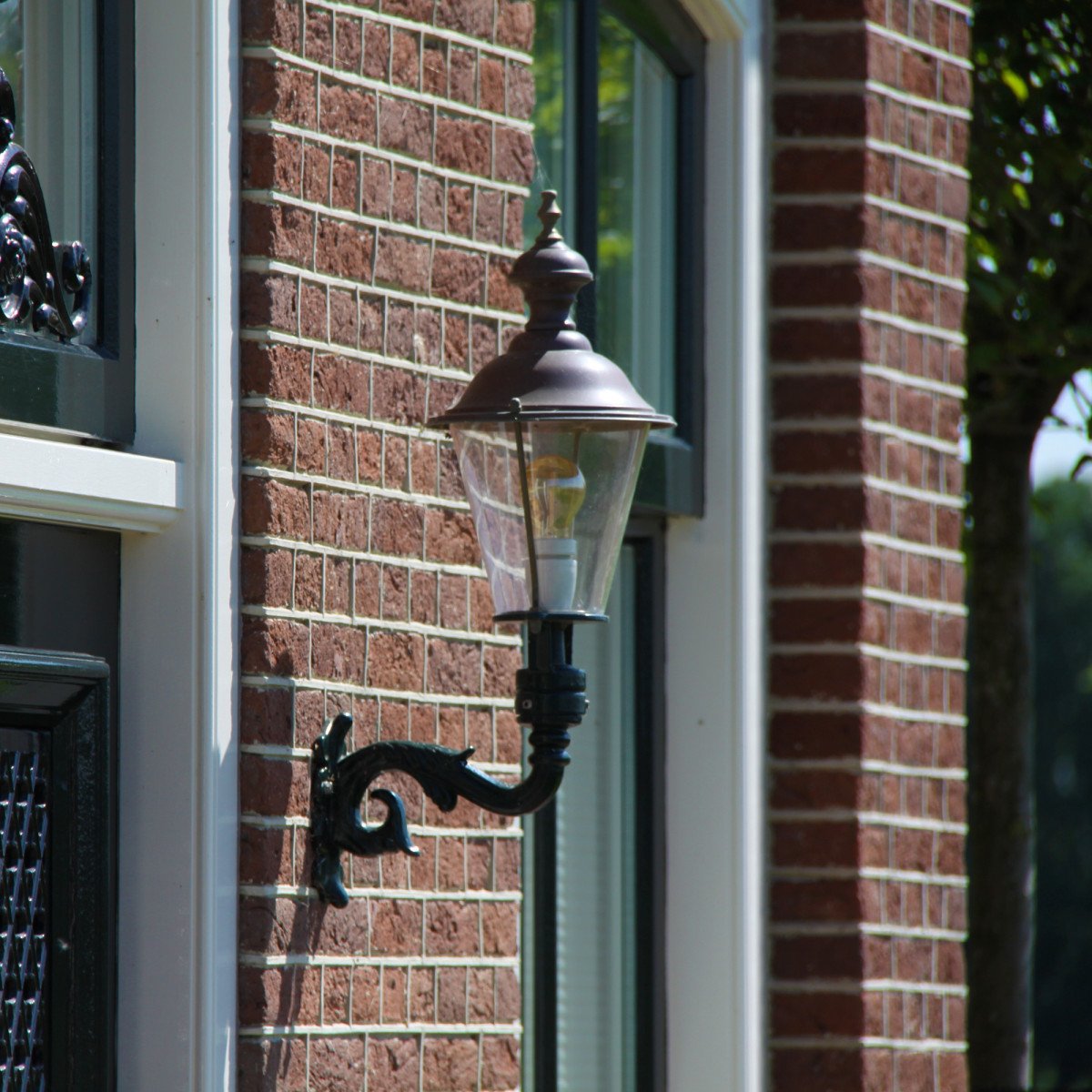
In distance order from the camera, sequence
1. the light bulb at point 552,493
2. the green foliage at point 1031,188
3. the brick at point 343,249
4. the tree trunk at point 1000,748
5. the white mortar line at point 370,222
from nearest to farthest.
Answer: the light bulb at point 552,493 → the white mortar line at point 370,222 → the brick at point 343,249 → the green foliage at point 1031,188 → the tree trunk at point 1000,748

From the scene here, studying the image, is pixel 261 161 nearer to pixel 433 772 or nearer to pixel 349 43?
pixel 349 43

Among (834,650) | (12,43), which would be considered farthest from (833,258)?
(12,43)

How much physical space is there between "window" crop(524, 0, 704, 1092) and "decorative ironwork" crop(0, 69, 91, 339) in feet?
4.50

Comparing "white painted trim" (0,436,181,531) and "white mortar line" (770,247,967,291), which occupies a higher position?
"white mortar line" (770,247,967,291)

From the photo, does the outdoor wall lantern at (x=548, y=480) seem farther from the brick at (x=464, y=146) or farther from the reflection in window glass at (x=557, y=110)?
the reflection in window glass at (x=557, y=110)

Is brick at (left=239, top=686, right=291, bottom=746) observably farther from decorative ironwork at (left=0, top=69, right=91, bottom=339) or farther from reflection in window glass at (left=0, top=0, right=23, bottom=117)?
reflection in window glass at (left=0, top=0, right=23, bottom=117)

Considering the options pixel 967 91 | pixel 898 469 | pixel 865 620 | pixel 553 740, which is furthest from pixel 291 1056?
pixel 967 91

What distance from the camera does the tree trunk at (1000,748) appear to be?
7211mm

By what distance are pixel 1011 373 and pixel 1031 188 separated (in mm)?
668

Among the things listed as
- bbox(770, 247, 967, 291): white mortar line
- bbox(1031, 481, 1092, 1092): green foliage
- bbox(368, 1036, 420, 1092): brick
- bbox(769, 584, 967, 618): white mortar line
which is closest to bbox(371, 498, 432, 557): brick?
bbox(368, 1036, 420, 1092): brick

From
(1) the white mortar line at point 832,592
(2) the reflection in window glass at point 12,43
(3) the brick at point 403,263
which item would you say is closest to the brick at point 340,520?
(3) the brick at point 403,263

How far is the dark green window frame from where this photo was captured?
415 centimetres

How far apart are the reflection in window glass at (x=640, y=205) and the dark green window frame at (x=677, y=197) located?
24 millimetres

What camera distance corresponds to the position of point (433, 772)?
3115 millimetres
